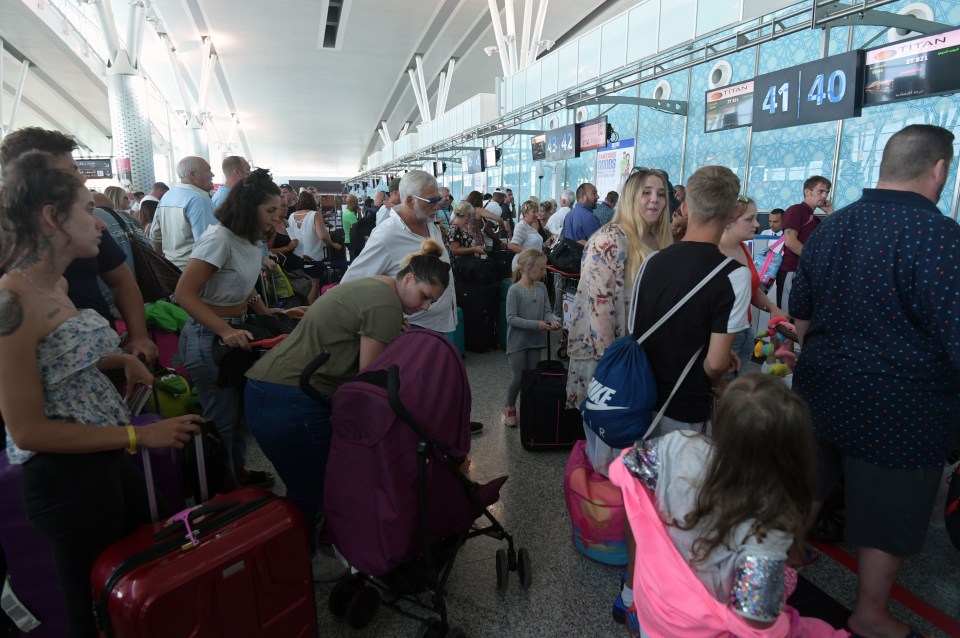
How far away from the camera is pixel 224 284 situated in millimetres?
2396

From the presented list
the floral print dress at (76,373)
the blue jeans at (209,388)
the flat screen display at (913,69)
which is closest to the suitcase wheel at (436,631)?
the floral print dress at (76,373)

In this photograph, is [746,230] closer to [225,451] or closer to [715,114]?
[225,451]

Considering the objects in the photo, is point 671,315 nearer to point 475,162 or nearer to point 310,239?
point 310,239

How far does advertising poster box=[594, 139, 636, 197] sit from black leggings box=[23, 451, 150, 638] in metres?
10.4

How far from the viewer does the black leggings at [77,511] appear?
1332 millimetres

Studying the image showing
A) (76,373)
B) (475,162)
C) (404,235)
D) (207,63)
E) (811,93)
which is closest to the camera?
(76,373)

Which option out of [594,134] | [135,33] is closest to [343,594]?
[594,134]

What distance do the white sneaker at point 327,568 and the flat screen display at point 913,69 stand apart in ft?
18.3

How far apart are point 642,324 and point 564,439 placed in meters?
1.65

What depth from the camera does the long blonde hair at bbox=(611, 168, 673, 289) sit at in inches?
99.3

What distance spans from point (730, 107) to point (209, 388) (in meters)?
7.20

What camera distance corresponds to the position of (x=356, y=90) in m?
27.0

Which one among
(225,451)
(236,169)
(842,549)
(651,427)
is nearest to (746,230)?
(651,427)

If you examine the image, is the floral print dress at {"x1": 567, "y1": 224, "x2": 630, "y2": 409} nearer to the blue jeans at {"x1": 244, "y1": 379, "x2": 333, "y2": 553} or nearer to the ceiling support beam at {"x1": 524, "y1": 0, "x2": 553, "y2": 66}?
the blue jeans at {"x1": 244, "y1": 379, "x2": 333, "y2": 553}
